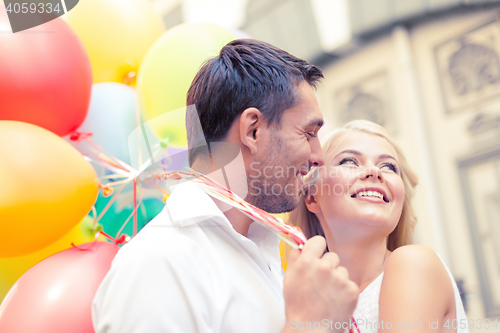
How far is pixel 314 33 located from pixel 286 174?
16.0 feet

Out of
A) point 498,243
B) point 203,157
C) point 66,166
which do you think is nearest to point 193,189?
point 203,157

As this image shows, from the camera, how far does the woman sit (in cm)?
106

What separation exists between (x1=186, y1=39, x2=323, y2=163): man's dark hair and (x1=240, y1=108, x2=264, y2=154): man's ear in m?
0.03

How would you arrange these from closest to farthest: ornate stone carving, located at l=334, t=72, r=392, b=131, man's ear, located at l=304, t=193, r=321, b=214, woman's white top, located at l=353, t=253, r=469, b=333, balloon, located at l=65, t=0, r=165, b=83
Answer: woman's white top, located at l=353, t=253, r=469, b=333 < man's ear, located at l=304, t=193, r=321, b=214 < balloon, located at l=65, t=0, r=165, b=83 < ornate stone carving, located at l=334, t=72, r=392, b=131

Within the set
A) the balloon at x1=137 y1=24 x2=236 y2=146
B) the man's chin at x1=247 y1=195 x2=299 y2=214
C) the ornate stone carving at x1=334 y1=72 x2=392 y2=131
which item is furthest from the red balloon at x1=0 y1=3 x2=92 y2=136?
the ornate stone carving at x1=334 y1=72 x2=392 y2=131

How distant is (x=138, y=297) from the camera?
88 cm

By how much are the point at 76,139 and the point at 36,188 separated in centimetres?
36

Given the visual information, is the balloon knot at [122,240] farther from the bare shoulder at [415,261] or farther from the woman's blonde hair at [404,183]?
the bare shoulder at [415,261]

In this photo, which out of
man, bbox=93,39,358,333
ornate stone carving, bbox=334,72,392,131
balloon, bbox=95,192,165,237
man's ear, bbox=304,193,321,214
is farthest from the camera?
ornate stone carving, bbox=334,72,392,131

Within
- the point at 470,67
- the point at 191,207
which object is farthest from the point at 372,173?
the point at 470,67

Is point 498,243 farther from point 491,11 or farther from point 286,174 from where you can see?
point 286,174

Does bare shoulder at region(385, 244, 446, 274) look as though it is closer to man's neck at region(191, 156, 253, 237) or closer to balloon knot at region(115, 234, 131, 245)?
man's neck at region(191, 156, 253, 237)

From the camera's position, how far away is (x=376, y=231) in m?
1.35

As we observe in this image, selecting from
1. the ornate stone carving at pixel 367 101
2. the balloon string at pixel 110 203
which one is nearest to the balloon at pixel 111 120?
the balloon string at pixel 110 203
